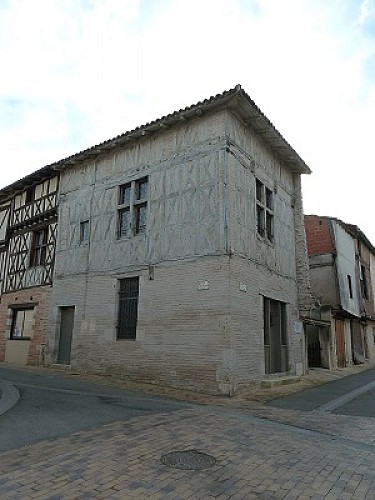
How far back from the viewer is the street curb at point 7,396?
621cm

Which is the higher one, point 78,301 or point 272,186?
point 272,186

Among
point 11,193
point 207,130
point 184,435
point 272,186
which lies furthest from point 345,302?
point 11,193

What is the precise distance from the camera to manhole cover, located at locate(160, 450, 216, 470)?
12.6 ft

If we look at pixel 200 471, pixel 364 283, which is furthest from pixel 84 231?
pixel 364 283

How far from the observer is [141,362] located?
10.0 metres

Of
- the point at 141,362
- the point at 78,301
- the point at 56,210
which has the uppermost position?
the point at 56,210

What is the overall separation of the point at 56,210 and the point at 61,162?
1.86 metres

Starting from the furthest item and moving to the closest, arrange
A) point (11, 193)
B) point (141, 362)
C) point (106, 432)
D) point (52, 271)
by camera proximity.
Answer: point (11, 193), point (52, 271), point (141, 362), point (106, 432)

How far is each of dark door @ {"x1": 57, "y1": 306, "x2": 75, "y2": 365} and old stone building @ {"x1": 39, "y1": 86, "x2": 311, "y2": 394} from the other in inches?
2.0

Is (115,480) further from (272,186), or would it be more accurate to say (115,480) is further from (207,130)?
(272,186)

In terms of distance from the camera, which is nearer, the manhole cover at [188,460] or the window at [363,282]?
the manhole cover at [188,460]

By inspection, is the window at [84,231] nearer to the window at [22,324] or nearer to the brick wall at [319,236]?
the window at [22,324]

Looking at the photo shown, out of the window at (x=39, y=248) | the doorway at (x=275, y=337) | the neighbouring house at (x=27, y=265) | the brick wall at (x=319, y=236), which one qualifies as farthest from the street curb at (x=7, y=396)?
the brick wall at (x=319, y=236)

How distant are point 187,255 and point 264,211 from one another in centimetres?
330
